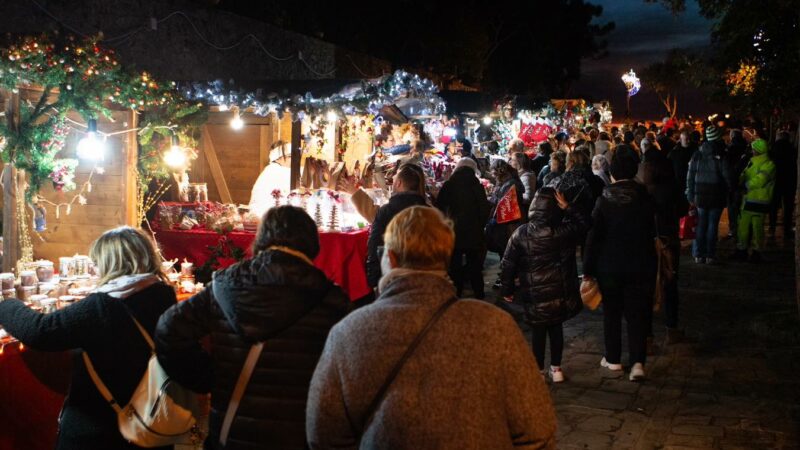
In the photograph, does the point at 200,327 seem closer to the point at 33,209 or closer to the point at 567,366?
the point at 33,209

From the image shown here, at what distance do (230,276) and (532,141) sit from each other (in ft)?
56.6

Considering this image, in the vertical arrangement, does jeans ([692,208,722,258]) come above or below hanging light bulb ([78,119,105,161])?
below

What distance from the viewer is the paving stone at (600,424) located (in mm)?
5645

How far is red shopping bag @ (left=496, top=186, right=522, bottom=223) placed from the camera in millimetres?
9648

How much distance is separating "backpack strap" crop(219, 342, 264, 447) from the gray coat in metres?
0.59

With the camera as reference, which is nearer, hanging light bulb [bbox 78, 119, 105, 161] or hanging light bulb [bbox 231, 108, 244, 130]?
hanging light bulb [bbox 78, 119, 105, 161]

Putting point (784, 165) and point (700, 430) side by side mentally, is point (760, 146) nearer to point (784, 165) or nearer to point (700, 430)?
point (784, 165)

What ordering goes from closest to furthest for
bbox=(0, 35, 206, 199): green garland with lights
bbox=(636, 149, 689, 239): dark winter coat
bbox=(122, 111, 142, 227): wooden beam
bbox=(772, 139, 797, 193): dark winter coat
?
1. bbox=(0, 35, 206, 199): green garland with lights
2. bbox=(636, 149, 689, 239): dark winter coat
3. bbox=(122, 111, 142, 227): wooden beam
4. bbox=(772, 139, 797, 193): dark winter coat

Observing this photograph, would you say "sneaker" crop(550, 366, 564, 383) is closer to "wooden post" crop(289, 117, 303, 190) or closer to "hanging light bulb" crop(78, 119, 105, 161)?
"hanging light bulb" crop(78, 119, 105, 161)

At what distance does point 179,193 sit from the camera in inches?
388

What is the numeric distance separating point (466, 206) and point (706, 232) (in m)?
5.16

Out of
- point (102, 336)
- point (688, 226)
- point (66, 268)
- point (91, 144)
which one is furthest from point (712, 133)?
point (102, 336)

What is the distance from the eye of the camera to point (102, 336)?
339cm

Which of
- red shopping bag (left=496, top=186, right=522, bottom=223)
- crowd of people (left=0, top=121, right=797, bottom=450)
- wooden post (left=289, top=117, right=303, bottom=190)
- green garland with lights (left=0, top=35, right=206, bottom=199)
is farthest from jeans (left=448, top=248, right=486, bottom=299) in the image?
crowd of people (left=0, top=121, right=797, bottom=450)
